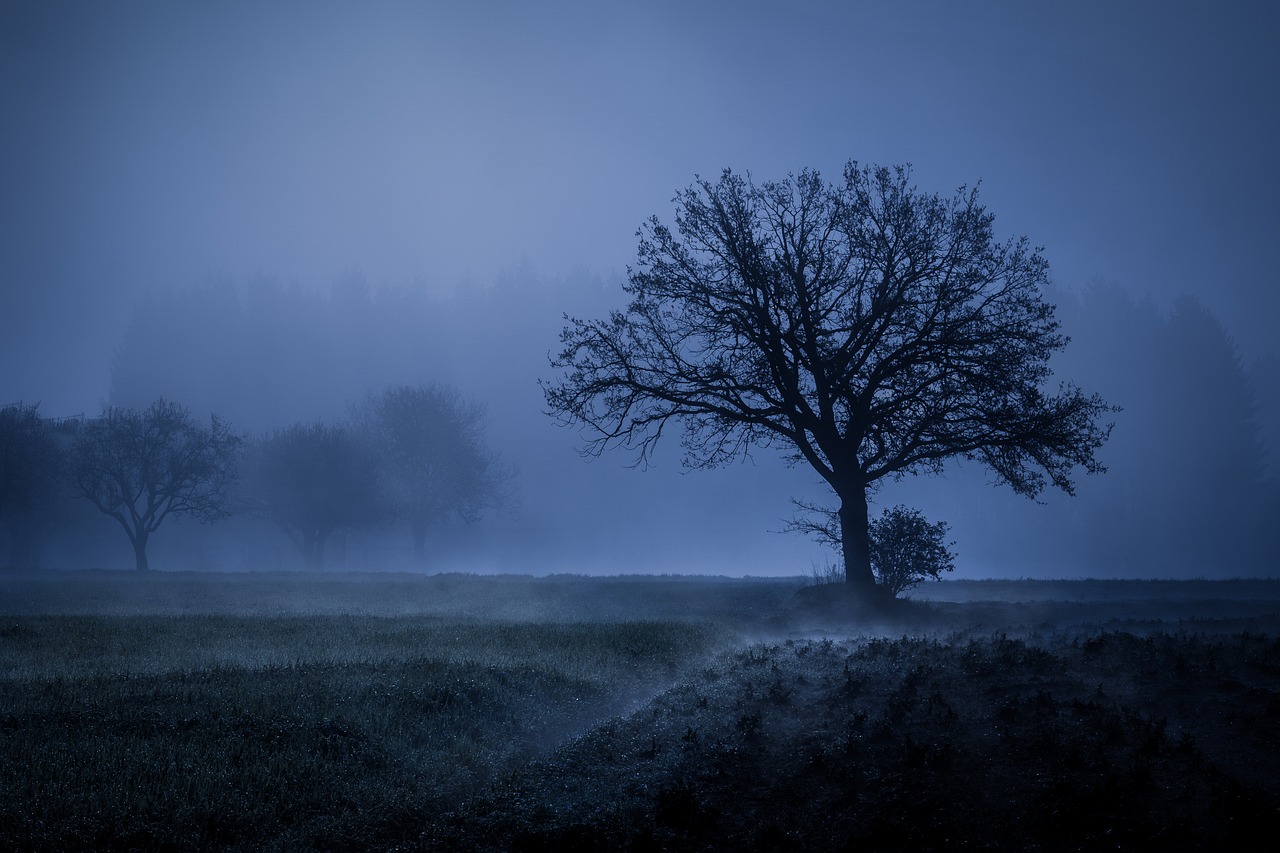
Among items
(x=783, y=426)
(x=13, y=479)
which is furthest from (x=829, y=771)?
(x=13, y=479)

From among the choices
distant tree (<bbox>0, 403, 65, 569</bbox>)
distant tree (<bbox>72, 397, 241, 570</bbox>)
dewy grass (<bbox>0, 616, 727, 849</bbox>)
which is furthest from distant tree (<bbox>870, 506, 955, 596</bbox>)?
distant tree (<bbox>0, 403, 65, 569</bbox>)

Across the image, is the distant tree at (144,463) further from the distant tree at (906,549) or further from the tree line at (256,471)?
the distant tree at (906,549)

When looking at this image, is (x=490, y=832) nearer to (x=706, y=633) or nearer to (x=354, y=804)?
(x=354, y=804)

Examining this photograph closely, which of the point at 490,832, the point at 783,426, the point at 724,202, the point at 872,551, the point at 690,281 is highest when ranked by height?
the point at 724,202

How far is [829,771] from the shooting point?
29.2 feet

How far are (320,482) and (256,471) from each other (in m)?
10.7

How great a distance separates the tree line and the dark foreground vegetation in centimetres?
4832

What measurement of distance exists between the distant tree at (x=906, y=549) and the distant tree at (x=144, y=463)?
2177 inches

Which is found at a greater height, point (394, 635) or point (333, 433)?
point (333, 433)

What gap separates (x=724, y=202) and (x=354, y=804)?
64.2 ft

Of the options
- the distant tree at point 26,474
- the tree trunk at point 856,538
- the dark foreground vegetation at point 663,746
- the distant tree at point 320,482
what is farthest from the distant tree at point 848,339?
the distant tree at point 26,474

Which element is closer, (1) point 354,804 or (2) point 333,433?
(1) point 354,804

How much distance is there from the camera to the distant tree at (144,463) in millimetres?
59281

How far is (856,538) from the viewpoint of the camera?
22.5 meters
